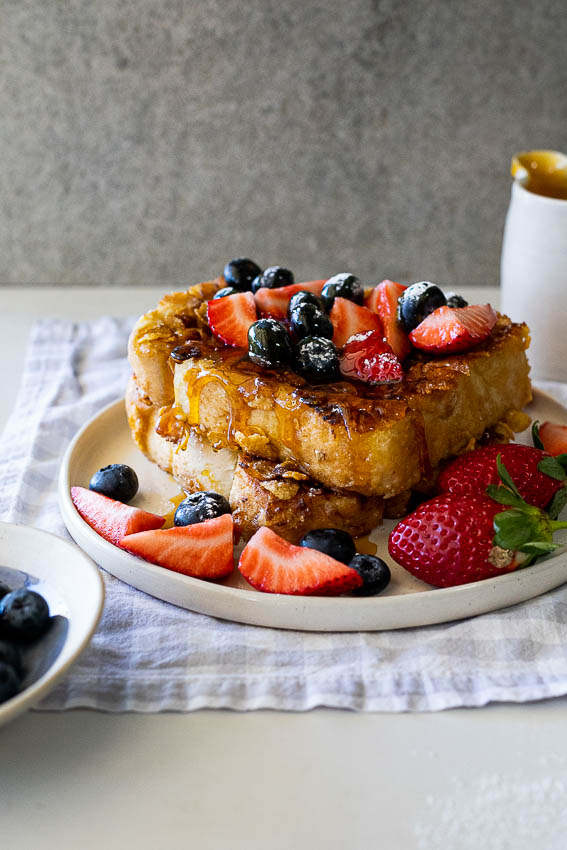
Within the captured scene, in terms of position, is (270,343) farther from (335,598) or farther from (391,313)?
(335,598)

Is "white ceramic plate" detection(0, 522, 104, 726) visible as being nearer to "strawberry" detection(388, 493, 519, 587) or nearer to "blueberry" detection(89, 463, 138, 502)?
"blueberry" detection(89, 463, 138, 502)

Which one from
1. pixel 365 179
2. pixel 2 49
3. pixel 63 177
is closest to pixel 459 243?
pixel 365 179

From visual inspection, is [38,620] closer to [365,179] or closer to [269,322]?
[269,322]

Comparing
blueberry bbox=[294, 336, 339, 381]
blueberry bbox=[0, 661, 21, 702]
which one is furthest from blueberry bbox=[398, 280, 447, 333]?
blueberry bbox=[0, 661, 21, 702]

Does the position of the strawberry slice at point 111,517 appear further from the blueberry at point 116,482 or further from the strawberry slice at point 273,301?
the strawberry slice at point 273,301

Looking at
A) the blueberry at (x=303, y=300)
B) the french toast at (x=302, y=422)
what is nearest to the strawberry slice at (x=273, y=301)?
the blueberry at (x=303, y=300)
